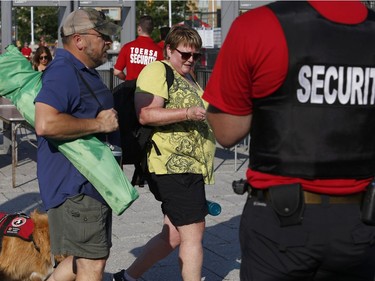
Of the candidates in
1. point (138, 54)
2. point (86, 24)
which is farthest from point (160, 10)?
point (86, 24)

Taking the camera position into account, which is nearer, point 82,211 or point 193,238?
point 82,211

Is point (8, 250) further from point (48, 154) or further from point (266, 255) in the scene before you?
point (266, 255)

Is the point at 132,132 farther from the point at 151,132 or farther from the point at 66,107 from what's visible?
the point at 66,107

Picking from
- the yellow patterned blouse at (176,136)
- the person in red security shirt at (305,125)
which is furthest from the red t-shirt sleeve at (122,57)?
the person in red security shirt at (305,125)

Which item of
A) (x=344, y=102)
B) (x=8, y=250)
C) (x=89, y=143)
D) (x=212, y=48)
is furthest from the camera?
(x=212, y=48)

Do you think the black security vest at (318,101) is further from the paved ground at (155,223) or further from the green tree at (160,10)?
the green tree at (160,10)

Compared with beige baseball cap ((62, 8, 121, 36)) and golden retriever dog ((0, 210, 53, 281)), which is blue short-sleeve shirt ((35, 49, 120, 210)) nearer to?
beige baseball cap ((62, 8, 121, 36))

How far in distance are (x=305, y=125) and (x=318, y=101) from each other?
0.10 meters

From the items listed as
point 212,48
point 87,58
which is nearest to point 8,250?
point 87,58

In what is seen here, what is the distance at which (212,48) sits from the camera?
533 inches

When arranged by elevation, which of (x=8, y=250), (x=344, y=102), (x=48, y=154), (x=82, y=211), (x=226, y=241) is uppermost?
(x=344, y=102)

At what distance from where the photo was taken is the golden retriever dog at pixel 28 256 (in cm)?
489

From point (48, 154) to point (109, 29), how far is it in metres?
0.74

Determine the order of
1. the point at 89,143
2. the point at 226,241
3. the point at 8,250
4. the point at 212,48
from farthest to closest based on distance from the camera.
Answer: the point at 212,48 < the point at 226,241 < the point at 8,250 < the point at 89,143
